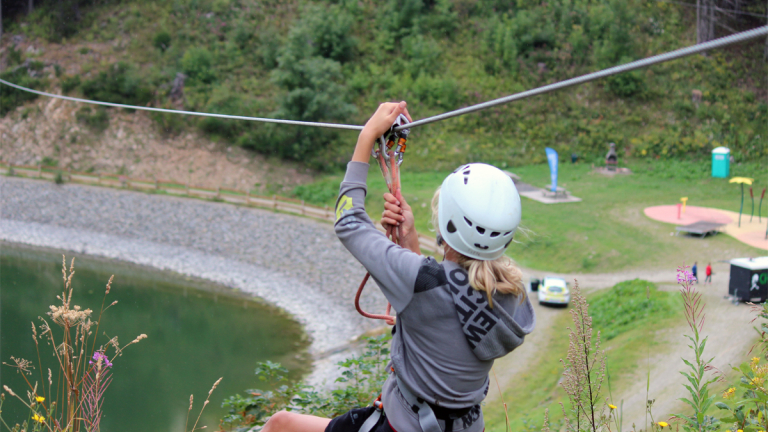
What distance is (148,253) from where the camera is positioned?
59.6 feet

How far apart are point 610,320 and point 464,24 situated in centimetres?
2207

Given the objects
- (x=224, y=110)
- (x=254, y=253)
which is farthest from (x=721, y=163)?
(x=224, y=110)

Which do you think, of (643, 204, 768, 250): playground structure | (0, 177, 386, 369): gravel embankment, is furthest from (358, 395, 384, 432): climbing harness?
(643, 204, 768, 250): playground structure

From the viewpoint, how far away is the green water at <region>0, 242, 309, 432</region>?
29.8 feet

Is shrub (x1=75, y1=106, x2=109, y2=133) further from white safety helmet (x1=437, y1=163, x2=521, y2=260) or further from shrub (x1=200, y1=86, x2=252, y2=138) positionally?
white safety helmet (x1=437, y1=163, x2=521, y2=260)

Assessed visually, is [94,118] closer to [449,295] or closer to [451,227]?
[451,227]

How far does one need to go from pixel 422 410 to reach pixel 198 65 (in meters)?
Result: 27.3

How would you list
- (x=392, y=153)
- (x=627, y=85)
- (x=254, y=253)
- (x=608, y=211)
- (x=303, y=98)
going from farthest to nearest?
(x=627, y=85) → (x=303, y=98) → (x=254, y=253) → (x=608, y=211) → (x=392, y=153)

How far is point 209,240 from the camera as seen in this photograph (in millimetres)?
18922

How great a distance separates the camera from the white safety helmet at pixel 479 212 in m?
1.69

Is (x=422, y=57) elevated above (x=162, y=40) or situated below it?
below

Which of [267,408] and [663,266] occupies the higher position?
[267,408]

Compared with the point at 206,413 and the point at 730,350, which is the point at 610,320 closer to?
the point at 730,350

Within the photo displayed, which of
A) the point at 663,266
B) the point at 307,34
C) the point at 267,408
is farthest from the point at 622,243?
the point at 307,34
